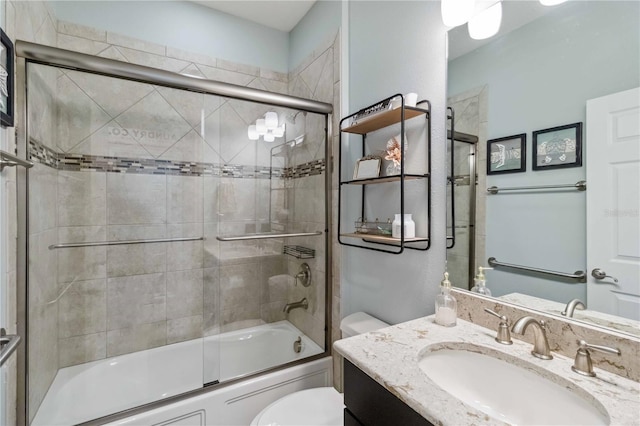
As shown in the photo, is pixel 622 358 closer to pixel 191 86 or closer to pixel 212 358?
pixel 212 358

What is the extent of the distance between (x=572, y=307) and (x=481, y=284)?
256mm

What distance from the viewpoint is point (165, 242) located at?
1835mm

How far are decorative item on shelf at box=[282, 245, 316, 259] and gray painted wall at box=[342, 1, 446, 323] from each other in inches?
9.5

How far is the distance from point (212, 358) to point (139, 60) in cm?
190

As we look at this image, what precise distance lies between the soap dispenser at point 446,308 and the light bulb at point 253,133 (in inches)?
51.6

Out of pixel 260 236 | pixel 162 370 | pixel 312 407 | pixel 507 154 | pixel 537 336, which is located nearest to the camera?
pixel 537 336

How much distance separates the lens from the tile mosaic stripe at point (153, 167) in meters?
1.56

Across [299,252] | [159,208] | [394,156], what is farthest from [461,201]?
[159,208]

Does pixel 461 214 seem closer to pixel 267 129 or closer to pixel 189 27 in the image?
pixel 267 129

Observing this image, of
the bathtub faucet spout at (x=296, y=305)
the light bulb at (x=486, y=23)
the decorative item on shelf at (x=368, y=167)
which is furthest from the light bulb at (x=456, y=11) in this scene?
the bathtub faucet spout at (x=296, y=305)

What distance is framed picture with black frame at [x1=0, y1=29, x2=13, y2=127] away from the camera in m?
0.97

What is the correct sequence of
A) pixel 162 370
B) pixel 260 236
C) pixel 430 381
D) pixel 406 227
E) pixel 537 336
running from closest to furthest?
pixel 430 381 < pixel 537 336 < pixel 406 227 < pixel 162 370 < pixel 260 236

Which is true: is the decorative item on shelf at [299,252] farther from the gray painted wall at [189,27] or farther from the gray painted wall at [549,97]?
the gray painted wall at [189,27]

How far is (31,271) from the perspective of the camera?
1247 millimetres
